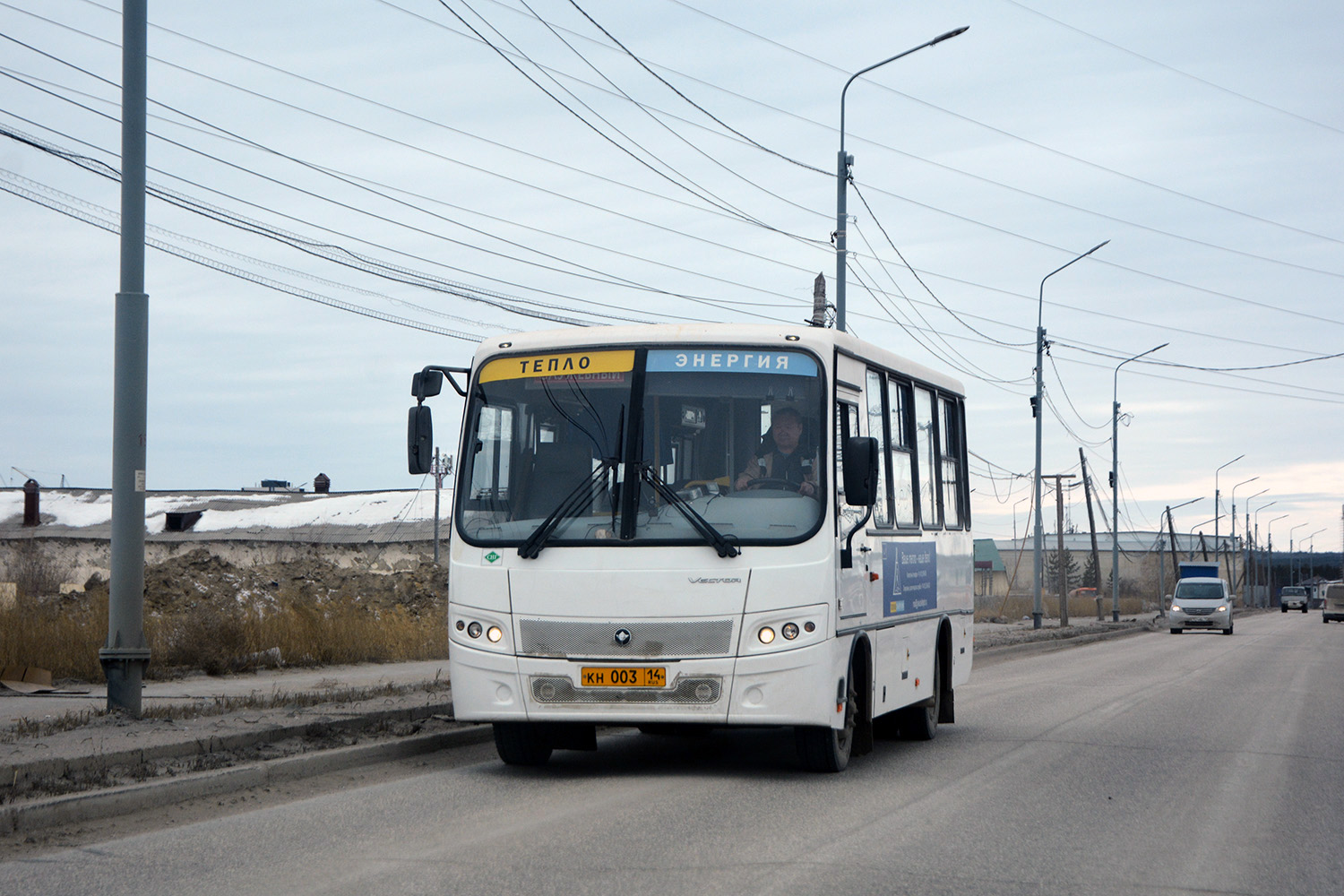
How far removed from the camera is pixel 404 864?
6.95 m

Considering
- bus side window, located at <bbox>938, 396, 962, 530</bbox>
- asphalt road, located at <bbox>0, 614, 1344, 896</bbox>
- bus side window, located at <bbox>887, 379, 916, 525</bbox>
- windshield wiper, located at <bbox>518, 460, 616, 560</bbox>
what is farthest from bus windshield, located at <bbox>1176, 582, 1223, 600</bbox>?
windshield wiper, located at <bbox>518, 460, 616, 560</bbox>

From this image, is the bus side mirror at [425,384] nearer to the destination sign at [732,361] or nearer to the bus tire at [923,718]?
the destination sign at [732,361]

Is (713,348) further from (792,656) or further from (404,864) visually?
(404,864)

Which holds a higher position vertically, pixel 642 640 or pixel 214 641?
pixel 642 640

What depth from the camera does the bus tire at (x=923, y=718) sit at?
13219 millimetres

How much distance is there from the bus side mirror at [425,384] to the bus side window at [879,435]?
3224mm

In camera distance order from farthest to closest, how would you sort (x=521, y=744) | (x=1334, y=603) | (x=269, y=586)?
(x=1334, y=603), (x=269, y=586), (x=521, y=744)

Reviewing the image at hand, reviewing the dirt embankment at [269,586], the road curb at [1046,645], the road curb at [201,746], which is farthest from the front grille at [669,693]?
the road curb at [1046,645]

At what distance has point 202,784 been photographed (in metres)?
9.04

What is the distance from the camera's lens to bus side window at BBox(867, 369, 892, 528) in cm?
1123

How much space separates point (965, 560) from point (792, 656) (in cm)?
566

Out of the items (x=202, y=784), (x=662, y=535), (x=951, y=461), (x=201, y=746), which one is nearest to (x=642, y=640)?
(x=662, y=535)

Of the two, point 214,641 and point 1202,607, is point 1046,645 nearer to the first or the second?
point 1202,607

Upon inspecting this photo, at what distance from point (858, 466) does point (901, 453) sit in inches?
96.7
